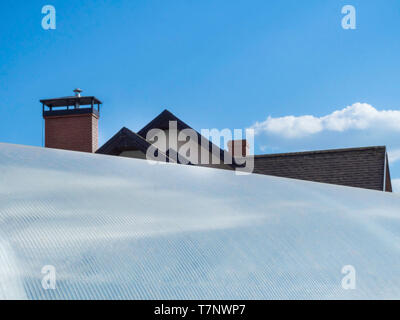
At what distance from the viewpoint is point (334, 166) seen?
41.8ft

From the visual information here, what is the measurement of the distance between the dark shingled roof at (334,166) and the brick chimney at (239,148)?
115cm

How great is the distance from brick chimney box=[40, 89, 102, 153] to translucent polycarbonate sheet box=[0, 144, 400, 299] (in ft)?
32.2

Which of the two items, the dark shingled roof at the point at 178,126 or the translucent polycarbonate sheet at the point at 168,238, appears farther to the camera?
the dark shingled roof at the point at 178,126

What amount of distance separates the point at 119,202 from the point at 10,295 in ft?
3.06

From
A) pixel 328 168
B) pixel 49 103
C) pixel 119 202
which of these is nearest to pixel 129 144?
pixel 49 103

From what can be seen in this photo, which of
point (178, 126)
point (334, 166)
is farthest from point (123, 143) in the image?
point (334, 166)

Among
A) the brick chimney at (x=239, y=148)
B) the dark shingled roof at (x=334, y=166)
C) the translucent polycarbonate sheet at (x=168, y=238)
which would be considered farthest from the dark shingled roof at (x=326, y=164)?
the translucent polycarbonate sheet at (x=168, y=238)

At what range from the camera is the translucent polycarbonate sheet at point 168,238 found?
1.58 meters

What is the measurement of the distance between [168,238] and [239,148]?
523 inches

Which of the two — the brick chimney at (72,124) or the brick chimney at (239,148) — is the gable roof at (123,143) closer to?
the brick chimney at (72,124)

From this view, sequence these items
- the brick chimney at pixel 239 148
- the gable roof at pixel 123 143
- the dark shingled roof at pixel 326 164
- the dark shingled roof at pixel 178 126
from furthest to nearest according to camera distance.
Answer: the brick chimney at pixel 239 148 → the dark shingled roof at pixel 326 164 → the dark shingled roof at pixel 178 126 → the gable roof at pixel 123 143

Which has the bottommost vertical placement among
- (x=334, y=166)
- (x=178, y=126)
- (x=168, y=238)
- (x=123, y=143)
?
(x=168, y=238)

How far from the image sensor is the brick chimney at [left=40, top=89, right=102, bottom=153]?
41.3 feet

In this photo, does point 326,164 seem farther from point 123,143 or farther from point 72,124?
point 72,124
